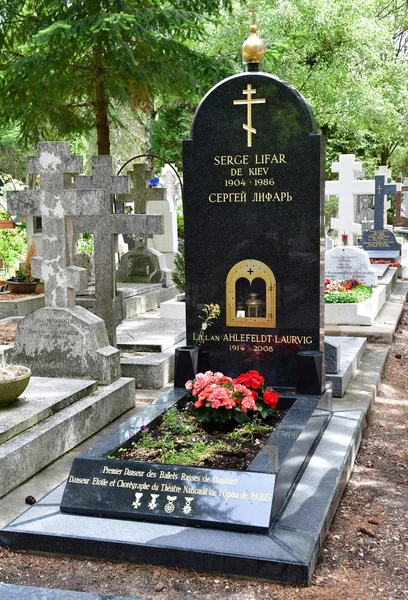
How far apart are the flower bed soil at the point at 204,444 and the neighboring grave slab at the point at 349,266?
7.40 metres

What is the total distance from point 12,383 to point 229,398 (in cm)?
170

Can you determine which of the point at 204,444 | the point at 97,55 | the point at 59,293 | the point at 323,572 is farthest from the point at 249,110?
the point at 97,55

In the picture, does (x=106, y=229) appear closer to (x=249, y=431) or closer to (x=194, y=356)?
(x=194, y=356)

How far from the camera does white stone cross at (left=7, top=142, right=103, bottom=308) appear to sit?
6750mm

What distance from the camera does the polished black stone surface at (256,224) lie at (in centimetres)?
610

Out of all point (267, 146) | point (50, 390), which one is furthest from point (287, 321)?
point (50, 390)

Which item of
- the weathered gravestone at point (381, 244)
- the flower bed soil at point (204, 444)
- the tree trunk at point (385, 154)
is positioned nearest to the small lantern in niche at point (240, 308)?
the flower bed soil at point (204, 444)

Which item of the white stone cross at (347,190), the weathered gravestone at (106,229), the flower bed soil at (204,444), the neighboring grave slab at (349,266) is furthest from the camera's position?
the white stone cross at (347,190)

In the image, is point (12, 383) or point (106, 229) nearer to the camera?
point (12, 383)

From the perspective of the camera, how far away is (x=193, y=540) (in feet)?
13.4

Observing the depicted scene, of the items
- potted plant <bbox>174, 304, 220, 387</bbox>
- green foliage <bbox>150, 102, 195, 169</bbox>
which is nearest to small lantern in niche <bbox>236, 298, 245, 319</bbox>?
potted plant <bbox>174, 304, 220, 387</bbox>

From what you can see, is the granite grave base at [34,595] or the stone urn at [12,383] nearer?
the granite grave base at [34,595]

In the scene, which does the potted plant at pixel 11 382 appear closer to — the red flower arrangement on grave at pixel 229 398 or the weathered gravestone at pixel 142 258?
the red flower arrangement on grave at pixel 229 398

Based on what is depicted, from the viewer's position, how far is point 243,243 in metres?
6.33
